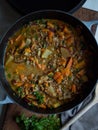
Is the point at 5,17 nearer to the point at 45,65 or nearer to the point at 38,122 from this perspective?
the point at 45,65

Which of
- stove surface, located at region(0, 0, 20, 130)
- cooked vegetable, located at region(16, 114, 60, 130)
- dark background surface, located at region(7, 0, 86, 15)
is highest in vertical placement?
dark background surface, located at region(7, 0, 86, 15)

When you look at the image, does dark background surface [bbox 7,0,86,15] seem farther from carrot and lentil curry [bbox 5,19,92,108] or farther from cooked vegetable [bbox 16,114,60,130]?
cooked vegetable [bbox 16,114,60,130]

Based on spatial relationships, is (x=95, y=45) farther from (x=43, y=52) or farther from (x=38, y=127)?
(x=38, y=127)

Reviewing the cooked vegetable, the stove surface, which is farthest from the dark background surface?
the cooked vegetable

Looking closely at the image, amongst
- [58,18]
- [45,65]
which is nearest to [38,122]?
[45,65]

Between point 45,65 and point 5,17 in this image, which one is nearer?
point 45,65

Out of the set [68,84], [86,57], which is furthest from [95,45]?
[68,84]
